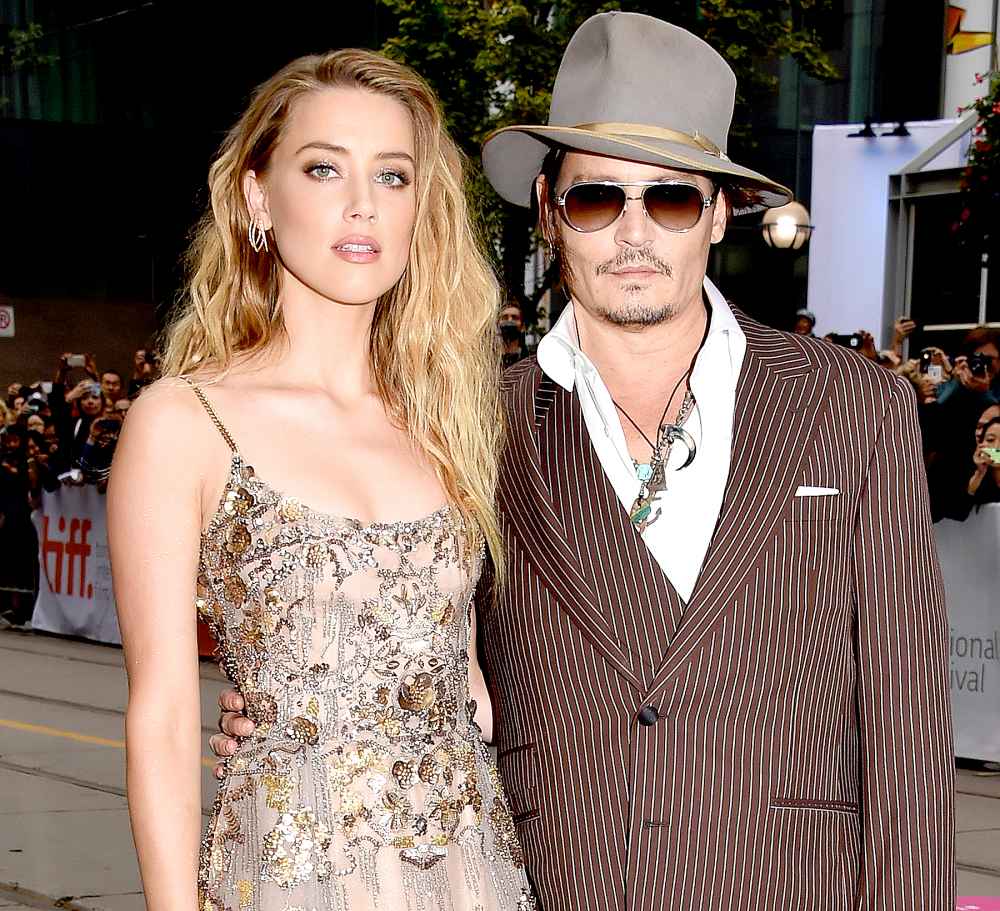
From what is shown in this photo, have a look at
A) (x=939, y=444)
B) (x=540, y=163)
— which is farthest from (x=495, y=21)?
(x=540, y=163)

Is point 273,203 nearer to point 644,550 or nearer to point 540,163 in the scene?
point 540,163

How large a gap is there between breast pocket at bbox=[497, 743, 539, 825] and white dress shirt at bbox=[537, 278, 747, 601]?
1.25 ft

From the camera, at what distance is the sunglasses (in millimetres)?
2832

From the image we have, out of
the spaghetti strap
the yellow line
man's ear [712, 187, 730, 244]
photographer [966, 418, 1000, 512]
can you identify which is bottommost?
the yellow line

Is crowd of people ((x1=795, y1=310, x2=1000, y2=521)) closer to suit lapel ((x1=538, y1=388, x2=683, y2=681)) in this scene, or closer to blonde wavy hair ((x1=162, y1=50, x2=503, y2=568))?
blonde wavy hair ((x1=162, y1=50, x2=503, y2=568))

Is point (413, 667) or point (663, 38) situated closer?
point (413, 667)

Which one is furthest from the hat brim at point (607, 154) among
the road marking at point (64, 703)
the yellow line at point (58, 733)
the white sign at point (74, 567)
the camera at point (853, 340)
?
the white sign at point (74, 567)

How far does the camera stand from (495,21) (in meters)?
14.0

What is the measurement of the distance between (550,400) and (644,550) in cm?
37

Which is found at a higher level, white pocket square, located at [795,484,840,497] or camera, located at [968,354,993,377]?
white pocket square, located at [795,484,840,497]

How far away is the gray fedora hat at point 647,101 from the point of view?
2.85 m

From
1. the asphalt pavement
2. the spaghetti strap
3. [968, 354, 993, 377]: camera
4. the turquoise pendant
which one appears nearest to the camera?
the spaghetti strap

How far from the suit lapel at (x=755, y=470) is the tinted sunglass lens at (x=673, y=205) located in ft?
0.83

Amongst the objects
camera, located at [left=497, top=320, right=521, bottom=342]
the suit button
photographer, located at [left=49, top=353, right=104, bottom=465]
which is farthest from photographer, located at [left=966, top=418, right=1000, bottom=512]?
photographer, located at [left=49, top=353, right=104, bottom=465]
